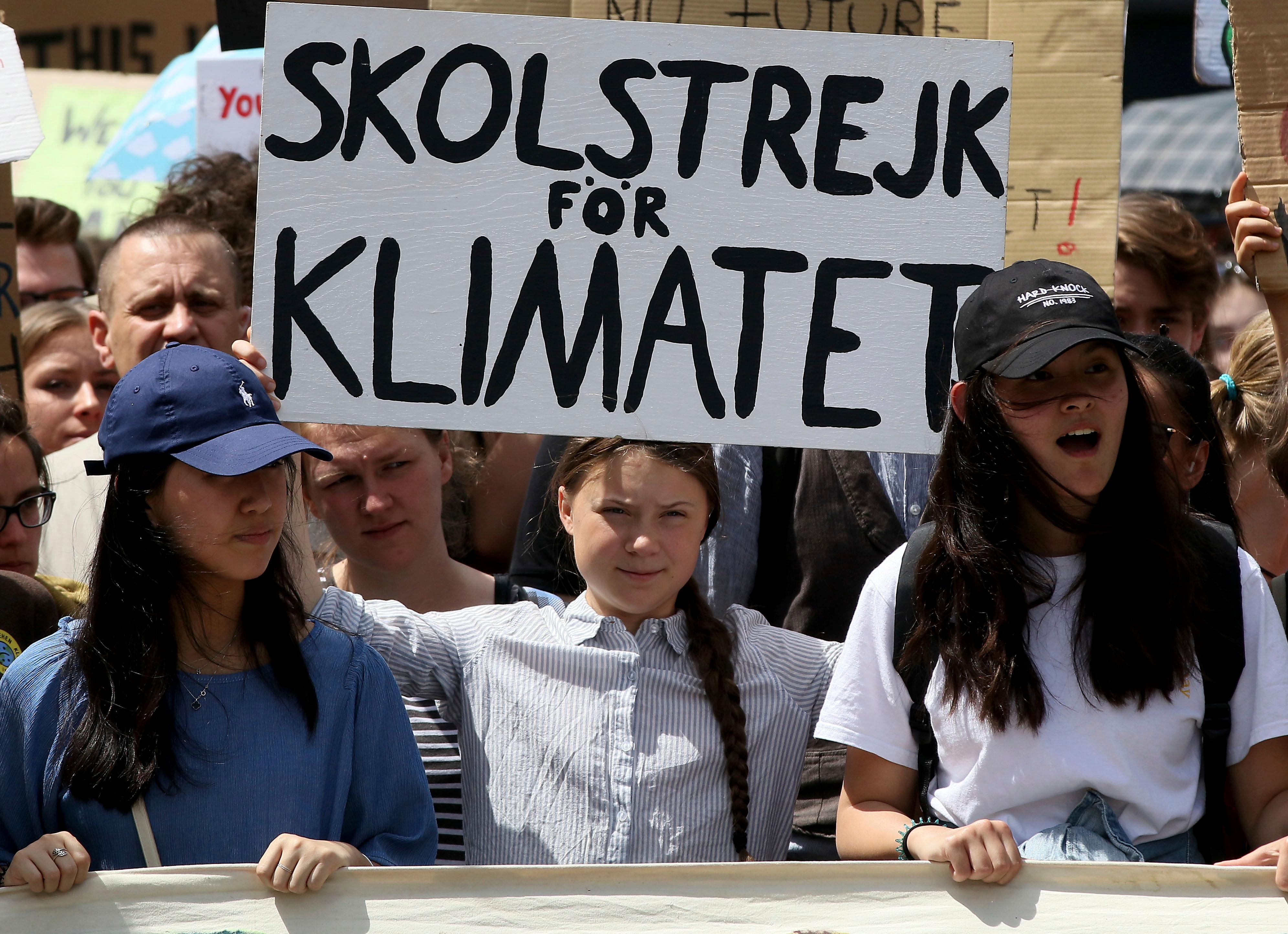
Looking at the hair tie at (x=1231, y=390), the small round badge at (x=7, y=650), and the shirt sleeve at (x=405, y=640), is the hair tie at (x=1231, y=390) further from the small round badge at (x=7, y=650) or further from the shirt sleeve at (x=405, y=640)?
the small round badge at (x=7, y=650)

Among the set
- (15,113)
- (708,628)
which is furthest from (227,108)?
(708,628)

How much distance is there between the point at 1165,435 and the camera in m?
2.42

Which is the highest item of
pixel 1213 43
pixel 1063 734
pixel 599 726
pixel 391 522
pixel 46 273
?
pixel 1213 43

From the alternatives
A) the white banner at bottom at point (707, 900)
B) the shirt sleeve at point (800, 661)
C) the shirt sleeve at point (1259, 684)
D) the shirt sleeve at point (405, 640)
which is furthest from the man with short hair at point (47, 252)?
the shirt sleeve at point (1259, 684)

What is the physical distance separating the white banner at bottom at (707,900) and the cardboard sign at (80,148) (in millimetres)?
5131

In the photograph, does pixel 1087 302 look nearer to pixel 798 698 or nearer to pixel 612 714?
pixel 798 698

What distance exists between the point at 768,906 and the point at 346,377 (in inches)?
45.1

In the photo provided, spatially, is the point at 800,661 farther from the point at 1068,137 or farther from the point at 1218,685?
the point at 1068,137

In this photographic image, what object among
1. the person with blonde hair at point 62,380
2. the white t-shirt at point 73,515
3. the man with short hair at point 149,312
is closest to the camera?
the white t-shirt at point 73,515

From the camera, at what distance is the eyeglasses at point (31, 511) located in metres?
2.77

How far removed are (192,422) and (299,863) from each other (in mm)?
664

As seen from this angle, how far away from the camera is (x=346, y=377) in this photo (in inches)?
99.3

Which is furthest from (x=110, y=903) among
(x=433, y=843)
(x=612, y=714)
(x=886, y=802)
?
(x=886, y=802)

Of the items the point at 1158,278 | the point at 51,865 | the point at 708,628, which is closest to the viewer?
the point at 51,865
